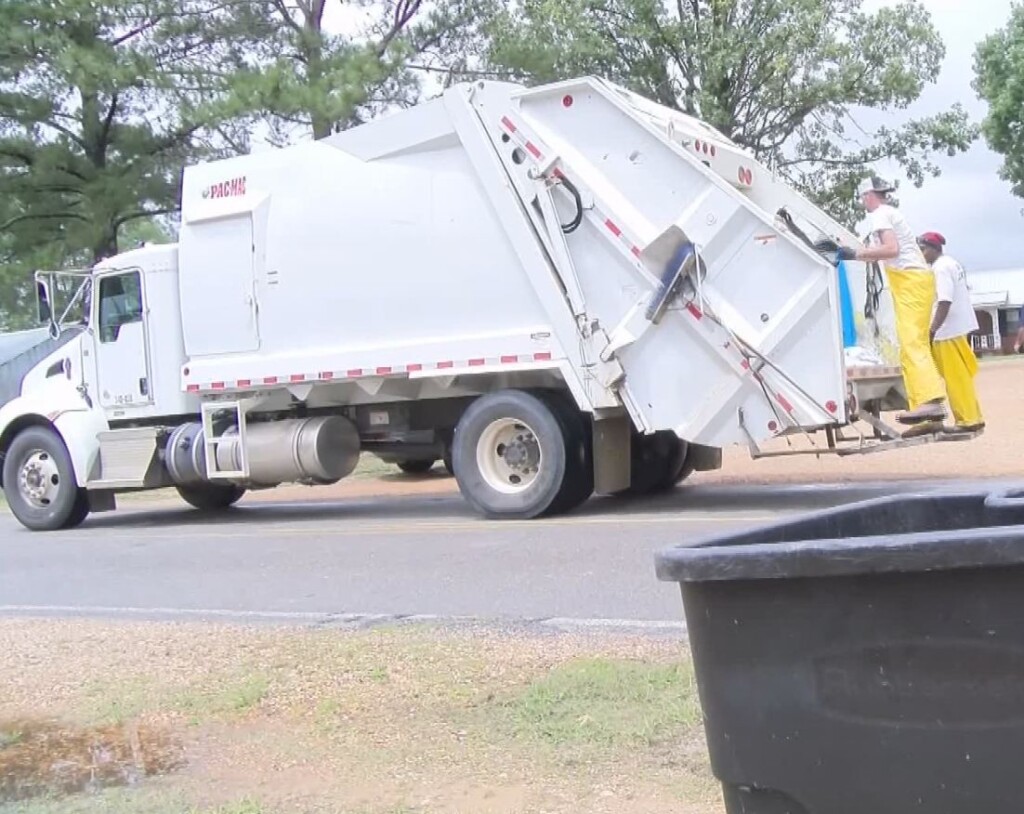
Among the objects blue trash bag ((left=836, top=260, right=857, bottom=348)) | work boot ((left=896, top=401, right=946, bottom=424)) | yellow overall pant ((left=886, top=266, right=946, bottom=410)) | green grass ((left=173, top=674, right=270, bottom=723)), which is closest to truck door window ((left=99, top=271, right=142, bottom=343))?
blue trash bag ((left=836, top=260, right=857, bottom=348))

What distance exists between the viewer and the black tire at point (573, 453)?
10.7m

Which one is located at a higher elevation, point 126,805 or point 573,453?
point 573,453

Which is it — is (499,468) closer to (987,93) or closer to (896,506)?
(896,506)

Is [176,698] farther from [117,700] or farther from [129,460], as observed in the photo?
[129,460]

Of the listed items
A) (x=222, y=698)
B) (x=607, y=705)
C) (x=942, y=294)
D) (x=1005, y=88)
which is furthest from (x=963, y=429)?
(x=1005, y=88)

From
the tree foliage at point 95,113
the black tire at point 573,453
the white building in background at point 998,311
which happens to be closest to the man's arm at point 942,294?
the black tire at point 573,453

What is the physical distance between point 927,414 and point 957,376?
0.62 meters

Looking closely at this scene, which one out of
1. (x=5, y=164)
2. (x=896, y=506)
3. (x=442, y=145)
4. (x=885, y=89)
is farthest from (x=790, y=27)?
(x=896, y=506)

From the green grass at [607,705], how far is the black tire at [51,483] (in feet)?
30.9

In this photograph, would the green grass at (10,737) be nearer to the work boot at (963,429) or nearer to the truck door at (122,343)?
the work boot at (963,429)

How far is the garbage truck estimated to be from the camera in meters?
9.98

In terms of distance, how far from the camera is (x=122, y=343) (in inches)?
522

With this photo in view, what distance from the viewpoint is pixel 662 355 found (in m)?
10.2

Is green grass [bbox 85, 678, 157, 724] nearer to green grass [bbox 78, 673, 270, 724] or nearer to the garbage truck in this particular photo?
green grass [bbox 78, 673, 270, 724]
